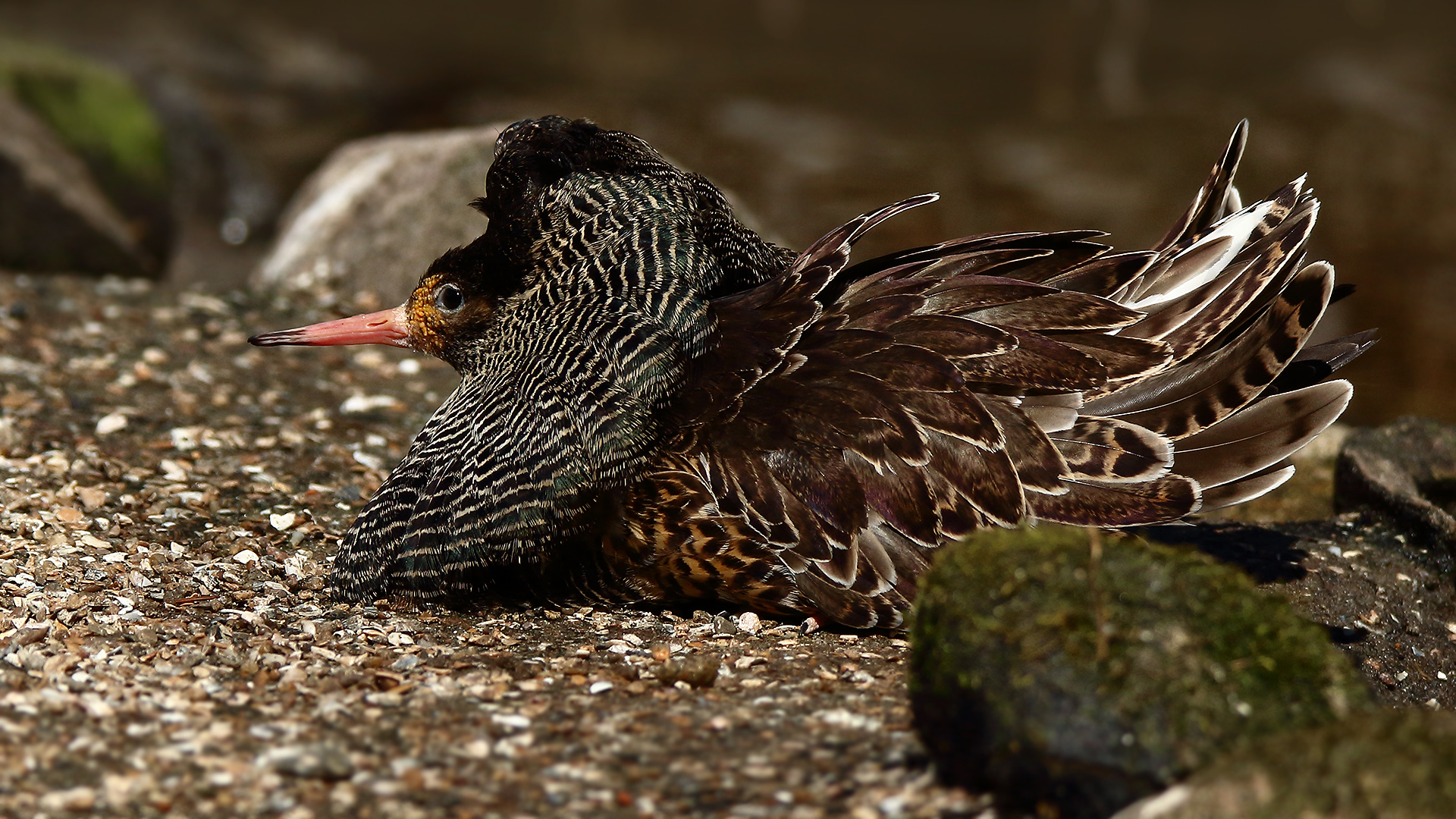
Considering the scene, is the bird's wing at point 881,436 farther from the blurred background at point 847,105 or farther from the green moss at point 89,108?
the green moss at point 89,108

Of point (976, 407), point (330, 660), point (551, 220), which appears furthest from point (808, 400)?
point (330, 660)

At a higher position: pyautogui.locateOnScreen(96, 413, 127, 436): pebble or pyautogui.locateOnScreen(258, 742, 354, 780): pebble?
pyautogui.locateOnScreen(96, 413, 127, 436): pebble

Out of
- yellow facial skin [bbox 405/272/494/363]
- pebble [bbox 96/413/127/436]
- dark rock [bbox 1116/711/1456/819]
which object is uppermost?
yellow facial skin [bbox 405/272/494/363]

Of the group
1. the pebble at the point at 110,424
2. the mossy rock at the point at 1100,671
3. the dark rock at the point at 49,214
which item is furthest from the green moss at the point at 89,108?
the mossy rock at the point at 1100,671

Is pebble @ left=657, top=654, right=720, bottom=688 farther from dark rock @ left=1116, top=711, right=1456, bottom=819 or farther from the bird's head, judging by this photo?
dark rock @ left=1116, top=711, right=1456, bottom=819

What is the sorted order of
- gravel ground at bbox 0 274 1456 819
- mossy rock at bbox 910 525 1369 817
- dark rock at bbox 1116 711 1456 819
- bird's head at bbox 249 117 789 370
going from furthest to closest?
bird's head at bbox 249 117 789 370 → gravel ground at bbox 0 274 1456 819 → mossy rock at bbox 910 525 1369 817 → dark rock at bbox 1116 711 1456 819

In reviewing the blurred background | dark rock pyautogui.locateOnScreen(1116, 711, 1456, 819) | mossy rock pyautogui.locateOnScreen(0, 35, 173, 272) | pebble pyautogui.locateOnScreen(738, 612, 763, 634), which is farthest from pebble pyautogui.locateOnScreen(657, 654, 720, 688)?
mossy rock pyautogui.locateOnScreen(0, 35, 173, 272)

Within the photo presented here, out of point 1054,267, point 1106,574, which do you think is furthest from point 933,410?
point 1106,574
